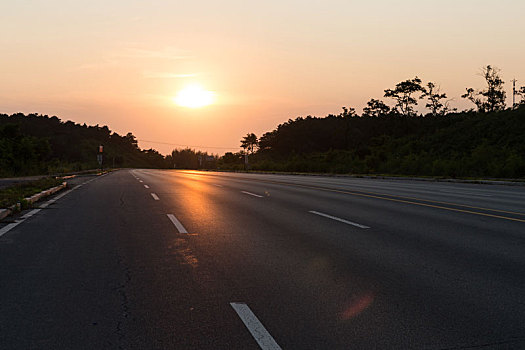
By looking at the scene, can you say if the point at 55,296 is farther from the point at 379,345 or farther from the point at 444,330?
the point at 444,330

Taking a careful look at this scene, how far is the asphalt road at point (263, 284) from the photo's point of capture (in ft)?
12.7

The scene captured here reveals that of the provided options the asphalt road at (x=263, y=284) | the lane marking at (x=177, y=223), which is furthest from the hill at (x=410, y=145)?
the asphalt road at (x=263, y=284)

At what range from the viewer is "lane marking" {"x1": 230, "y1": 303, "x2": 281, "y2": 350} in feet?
12.0

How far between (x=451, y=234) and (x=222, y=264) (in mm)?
4733

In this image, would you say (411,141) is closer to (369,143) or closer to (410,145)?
(410,145)

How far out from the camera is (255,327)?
13.2 ft

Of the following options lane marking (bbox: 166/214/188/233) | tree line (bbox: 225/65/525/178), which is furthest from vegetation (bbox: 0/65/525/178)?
lane marking (bbox: 166/214/188/233)

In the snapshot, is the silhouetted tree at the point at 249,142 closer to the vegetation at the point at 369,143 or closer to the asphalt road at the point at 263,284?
the vegetation at the point at 369,143

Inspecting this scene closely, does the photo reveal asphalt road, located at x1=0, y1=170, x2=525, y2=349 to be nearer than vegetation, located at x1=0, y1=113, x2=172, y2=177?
Yes

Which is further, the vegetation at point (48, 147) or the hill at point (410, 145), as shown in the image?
the vegetation at point (48, 147)

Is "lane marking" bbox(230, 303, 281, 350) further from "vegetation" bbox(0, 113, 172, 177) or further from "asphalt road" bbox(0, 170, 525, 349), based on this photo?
"vegetation" bbox(0, 113, 172, 177)

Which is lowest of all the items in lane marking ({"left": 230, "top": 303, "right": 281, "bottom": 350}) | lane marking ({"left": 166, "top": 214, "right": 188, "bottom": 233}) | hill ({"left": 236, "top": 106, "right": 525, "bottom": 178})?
lane marking ({"left": 230, "top": 303, "right": 281, "bottom": 350})

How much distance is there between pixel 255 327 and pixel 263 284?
1355 mm

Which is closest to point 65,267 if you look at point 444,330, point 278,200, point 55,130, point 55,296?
point 55,296
